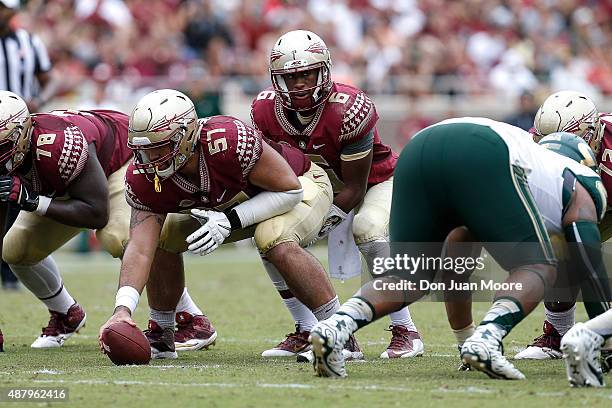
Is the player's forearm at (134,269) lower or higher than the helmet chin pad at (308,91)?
lower

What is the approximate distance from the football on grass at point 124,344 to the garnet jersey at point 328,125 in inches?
Answer: 57.9

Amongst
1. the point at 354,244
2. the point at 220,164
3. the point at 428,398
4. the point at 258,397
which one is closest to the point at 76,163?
the point at 220,164

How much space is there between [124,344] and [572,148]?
2.25 metres

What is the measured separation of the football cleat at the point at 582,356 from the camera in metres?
4.43

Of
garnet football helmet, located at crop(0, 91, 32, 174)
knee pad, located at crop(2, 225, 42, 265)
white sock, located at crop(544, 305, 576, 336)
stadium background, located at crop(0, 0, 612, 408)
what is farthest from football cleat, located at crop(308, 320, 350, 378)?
knee pad, located at crop(2, 225, 42, 265)

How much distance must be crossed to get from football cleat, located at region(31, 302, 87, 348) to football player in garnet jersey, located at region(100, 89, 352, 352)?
1405 millimetres

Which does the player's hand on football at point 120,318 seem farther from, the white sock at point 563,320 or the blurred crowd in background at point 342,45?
the blurred crowd in background at point 342,45

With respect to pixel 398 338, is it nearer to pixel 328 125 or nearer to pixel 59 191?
pixel 328 125

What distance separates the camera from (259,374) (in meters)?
5.07

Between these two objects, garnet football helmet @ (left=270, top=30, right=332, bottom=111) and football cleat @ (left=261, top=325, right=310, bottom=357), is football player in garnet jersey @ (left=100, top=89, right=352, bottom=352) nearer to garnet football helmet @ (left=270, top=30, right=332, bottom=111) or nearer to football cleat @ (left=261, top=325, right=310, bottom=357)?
garnet football helmet @ (left=270, top=30, right=332, bottom=111)

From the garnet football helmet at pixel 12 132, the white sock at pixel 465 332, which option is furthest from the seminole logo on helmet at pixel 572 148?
the garnet football helmet at pixel 12 132

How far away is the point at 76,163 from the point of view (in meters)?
5.98

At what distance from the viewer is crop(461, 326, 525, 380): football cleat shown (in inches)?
178

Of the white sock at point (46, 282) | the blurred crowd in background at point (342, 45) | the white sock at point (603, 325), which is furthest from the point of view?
the blurred crowd in background at point (342, 45)
